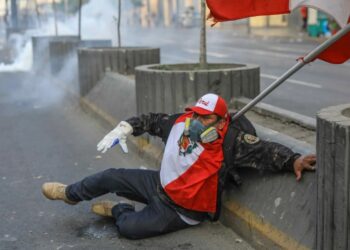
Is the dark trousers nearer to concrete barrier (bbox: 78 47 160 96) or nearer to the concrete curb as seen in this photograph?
the concrete curb

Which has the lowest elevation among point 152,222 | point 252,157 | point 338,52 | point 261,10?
point 152,222

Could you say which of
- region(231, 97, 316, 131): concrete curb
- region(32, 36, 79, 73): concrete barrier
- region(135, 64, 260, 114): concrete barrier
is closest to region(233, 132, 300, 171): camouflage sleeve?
region(231, 97, 316, 131): concrete curb

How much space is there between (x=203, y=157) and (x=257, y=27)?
3978cm

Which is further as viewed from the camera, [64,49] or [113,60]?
[64,49]

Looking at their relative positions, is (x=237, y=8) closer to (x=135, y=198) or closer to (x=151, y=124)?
(x=151, y=124)

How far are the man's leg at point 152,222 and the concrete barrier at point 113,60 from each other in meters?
5.10

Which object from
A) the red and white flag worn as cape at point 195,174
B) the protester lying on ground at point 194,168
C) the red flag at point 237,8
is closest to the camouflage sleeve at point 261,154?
the protester lying on ground at point 194,168

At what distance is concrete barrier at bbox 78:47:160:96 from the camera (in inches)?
360

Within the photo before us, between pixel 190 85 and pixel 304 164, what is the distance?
2233 millimetres

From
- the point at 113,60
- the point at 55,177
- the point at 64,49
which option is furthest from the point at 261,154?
the point at 64,49

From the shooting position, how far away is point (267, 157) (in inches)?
152

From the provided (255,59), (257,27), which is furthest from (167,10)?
(255,59)

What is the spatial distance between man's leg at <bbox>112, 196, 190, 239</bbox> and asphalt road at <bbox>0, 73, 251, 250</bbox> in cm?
5

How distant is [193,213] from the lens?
4.19 m
